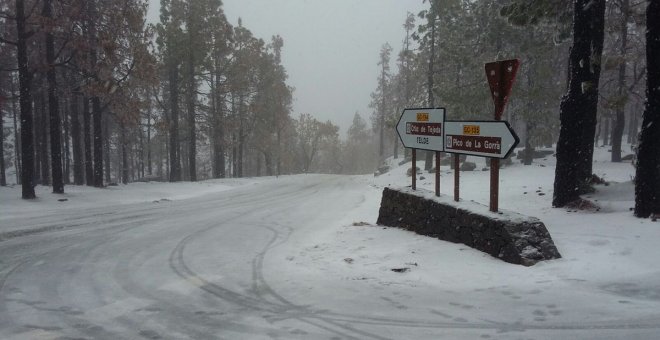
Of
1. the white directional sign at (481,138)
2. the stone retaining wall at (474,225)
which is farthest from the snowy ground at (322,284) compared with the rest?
the white directional sign at (481,138)

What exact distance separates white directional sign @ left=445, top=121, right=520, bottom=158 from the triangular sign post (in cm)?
26

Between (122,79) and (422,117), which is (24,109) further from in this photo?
(422,117)

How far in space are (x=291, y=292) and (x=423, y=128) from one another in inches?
176

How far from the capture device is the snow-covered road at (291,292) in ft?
12.8

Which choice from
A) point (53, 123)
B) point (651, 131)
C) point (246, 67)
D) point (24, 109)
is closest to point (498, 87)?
point (651, 131)

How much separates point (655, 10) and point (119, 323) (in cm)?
920

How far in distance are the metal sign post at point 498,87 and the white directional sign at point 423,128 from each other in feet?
4.43

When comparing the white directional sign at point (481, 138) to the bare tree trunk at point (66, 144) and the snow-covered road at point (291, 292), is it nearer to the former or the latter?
the snow-covered road at point (291, 292)

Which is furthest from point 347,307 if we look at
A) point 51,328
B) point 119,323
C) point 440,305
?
point 51,328

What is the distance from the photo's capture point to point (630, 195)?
9328mm

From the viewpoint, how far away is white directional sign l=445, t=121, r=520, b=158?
5965mm

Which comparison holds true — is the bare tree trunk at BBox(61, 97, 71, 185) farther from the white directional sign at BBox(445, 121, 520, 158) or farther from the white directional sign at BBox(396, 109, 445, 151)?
the white directional sign at BBox(445, 121, 520, 158)

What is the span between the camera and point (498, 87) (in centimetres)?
629

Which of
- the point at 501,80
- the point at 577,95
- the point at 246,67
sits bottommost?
the point at 501,80
